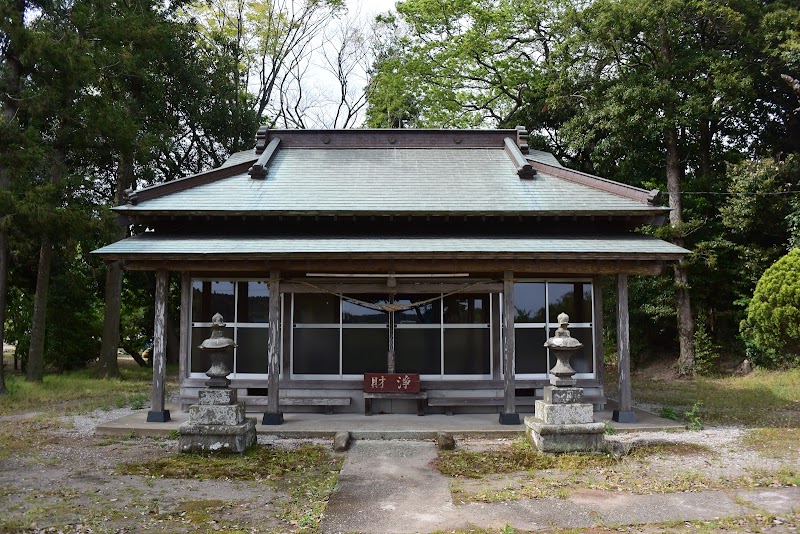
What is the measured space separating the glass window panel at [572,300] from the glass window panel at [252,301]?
18.4ft

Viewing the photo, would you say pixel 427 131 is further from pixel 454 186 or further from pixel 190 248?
pixel 190 248

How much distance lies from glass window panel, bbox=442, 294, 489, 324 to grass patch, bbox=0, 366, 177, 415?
715 centimetres

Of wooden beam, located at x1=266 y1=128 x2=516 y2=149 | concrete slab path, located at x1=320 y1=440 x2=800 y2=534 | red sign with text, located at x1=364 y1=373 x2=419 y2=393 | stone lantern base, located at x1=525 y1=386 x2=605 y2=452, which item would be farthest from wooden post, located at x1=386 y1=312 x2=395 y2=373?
wooden beam, located at x1=266 y1=128 x2=516 y2=149

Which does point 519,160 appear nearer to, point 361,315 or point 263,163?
point 361,315

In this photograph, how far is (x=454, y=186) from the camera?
487 inches

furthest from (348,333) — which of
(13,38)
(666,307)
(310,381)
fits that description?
(666,307)

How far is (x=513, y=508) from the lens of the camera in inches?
242

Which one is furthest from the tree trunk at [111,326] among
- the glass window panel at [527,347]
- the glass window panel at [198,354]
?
the glass window panel at [527,347]

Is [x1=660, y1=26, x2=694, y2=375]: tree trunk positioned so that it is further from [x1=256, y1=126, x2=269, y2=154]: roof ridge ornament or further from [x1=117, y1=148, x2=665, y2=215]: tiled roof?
[x1=256, y1=126, x2=269, y2=154]: roof ridge ornament

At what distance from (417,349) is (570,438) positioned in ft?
13.0

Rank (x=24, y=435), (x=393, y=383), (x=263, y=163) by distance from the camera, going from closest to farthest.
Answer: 1. (x=24, y=435)
2. (x=393, y=383)
3. (x=263, y=163)

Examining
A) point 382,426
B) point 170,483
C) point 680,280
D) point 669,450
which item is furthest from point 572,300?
point 680,280

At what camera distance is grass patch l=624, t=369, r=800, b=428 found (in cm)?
1158

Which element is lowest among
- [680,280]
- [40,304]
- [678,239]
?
[40,304]
